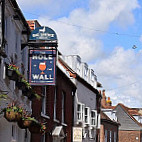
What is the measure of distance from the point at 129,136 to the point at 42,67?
46906mm

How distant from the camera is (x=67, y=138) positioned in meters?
25.4

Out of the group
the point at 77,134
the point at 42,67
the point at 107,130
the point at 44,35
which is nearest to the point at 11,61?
the point at 42,67

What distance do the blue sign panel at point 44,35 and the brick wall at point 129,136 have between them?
45675 millimetres

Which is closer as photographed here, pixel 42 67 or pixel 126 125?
pixel 42 67

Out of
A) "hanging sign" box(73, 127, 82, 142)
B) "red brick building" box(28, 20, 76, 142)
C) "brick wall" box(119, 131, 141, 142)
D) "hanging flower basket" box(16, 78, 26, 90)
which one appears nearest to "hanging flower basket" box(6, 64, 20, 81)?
"hanging flower basket" box(16, 78, 26, 90)

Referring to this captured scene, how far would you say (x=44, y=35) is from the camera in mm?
14773

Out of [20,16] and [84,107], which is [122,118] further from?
[20,16]

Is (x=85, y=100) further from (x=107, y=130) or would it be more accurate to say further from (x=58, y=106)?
(x=107, y=130)

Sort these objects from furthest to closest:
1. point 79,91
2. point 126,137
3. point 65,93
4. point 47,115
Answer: point 126,137 < point 79,91 < point 65,93 < point 47,115

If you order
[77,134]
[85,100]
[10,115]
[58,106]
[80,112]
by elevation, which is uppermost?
[85,100]

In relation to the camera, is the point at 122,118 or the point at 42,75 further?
the point at 122,118

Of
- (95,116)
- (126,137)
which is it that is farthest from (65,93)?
(126,137)

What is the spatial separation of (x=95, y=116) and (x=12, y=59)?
19184 mm

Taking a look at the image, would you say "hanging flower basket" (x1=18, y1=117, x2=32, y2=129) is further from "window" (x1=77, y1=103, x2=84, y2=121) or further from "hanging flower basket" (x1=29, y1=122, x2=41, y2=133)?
"window" (x1=77, y1=103, x2=84, y2=121)
